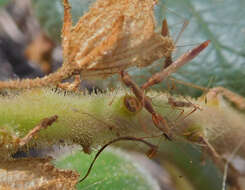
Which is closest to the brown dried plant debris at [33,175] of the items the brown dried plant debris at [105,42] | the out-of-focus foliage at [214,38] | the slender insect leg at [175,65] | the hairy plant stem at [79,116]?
the hairy plant stem at [79,116]

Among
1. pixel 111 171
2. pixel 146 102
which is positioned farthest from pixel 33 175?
pixel 111 171

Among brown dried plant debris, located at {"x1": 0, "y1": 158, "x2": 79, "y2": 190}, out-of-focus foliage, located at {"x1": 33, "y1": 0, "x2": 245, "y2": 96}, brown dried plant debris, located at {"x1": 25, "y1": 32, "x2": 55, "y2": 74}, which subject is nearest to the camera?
brown dried plant debris, located at {"x1": 0, "y1": 158, "x2": 79, "y2": 190}

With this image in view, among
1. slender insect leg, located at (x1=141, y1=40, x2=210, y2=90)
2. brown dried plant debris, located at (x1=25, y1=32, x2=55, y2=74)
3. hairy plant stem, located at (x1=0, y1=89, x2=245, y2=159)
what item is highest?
slender insect leg, located at (x1=141, y1=40, x2=210, y2=90)

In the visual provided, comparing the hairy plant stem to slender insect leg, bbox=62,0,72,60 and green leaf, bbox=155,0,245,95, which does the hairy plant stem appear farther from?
green leaf, bbox=155,0,245,95

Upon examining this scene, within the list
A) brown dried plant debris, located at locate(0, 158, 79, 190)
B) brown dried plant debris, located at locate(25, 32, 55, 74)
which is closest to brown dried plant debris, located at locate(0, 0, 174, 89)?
brown dried plant debris, located at locate(0, 158, 79, 190)

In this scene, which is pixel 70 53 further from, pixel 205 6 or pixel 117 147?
pixel 205 6

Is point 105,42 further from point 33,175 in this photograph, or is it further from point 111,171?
point 111,171

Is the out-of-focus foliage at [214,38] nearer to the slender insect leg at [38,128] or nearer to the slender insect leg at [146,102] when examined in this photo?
the slender insect leg at [146,102]
